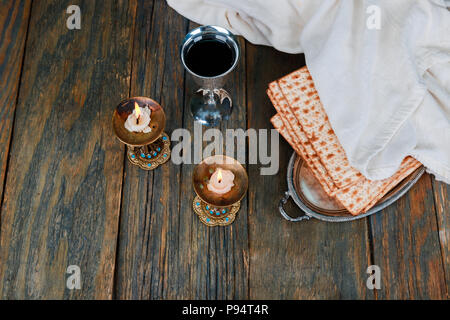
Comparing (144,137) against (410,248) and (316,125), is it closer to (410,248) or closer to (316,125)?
(316,125)

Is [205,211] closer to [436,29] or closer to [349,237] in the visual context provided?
[349,237]

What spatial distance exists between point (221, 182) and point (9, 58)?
0.51m

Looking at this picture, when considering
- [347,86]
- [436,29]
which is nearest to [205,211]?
[347,86]

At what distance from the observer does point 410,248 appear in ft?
2.44

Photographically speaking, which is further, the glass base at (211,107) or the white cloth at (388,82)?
the glass base at (211,107)

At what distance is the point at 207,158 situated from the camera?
71 centimetres

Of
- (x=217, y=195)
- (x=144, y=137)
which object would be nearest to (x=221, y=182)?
(x=217, y=195)

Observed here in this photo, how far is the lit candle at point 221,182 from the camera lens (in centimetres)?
67

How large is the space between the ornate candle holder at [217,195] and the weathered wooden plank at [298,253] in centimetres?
5

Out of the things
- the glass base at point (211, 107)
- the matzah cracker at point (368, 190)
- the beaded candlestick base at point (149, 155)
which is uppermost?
the glass base at point (211, 107)

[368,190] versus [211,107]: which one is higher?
[211,107]

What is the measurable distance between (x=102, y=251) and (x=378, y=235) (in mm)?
493

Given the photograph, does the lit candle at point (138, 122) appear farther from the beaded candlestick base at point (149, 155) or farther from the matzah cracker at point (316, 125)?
the matzah cracker at point (316, 125)

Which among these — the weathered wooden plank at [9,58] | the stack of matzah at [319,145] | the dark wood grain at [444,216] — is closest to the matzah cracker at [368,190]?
the stack of matzah at [319,145]
